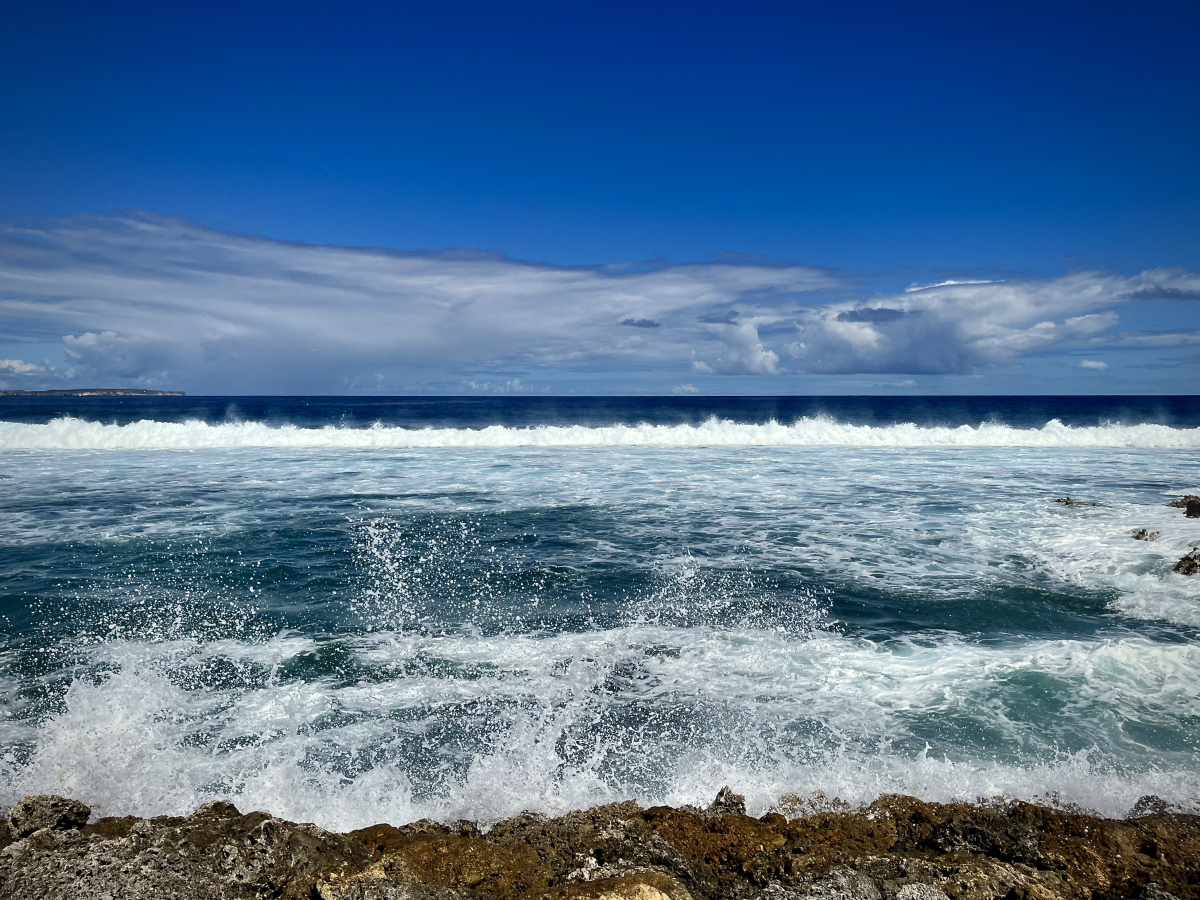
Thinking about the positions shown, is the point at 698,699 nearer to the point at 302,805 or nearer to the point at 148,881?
the point at 302,805

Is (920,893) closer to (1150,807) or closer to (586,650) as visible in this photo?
(1150,807)

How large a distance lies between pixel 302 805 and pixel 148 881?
1353mm

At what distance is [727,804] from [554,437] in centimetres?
3187

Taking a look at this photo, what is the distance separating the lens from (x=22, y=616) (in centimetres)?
845

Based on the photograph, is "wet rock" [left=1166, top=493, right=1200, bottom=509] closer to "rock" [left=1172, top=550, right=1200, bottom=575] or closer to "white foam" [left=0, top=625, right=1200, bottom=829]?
"rock" [left=1172, top=550, right=1200, bottom=575]

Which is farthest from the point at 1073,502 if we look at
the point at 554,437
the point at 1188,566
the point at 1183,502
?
the point at 554,437

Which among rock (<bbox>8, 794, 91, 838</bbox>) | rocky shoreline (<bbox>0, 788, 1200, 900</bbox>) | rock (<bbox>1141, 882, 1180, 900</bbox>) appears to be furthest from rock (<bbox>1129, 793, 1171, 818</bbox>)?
rock (<bbox>8, 794, 91, 838</bbox>)

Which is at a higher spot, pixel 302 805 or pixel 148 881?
pixel 148 881

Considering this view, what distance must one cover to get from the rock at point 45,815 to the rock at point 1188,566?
13.2 m

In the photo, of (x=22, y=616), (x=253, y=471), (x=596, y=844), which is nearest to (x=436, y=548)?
(x=22, y=616)

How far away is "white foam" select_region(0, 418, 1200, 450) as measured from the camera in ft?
103

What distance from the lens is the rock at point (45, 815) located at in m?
4.05

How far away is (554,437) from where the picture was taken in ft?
119

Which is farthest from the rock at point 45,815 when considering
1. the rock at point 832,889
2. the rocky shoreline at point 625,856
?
the rock at point 832,889
